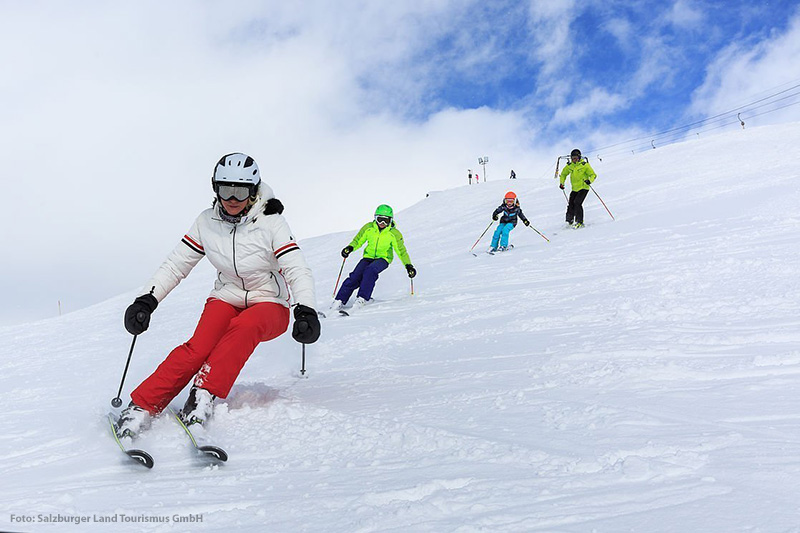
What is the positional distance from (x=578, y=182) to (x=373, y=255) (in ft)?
23.1

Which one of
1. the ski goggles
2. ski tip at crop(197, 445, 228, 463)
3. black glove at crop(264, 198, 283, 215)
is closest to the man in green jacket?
black glove at crop(264, 198, 283, 215)

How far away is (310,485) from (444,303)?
17.6 ft

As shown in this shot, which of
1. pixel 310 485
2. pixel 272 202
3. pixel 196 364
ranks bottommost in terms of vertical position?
pixel 310 485

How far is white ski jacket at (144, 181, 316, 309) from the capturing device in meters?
3.88

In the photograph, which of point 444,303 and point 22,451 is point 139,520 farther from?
point 444,303

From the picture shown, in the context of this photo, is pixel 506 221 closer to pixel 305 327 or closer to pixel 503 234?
pixel 503 234

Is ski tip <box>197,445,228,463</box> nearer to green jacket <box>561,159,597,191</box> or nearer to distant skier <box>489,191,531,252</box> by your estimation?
distant skier <box>489,191,531,252</box>

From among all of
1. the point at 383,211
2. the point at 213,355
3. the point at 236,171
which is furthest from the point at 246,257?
the point at 383,211

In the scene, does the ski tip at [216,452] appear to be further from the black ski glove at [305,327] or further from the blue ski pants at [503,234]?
the blue ski pants at [503,234]

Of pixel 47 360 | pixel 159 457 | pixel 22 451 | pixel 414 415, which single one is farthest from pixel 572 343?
pixel 47 360

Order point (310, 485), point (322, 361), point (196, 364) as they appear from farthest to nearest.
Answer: point (322, 361)
point (196, 364)
point (310, 485)

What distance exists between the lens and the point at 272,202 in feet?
13.0

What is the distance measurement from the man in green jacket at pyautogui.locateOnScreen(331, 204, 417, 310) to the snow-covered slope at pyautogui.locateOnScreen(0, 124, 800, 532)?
52 cm

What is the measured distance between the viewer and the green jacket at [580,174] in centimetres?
1329
